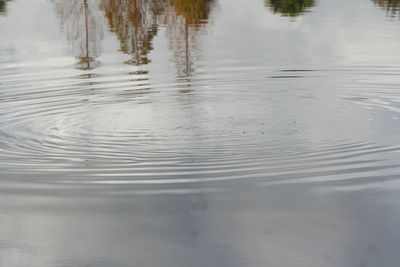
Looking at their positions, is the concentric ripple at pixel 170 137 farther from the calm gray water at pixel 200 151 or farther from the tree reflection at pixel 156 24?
the tree reflection at pixel 156 24

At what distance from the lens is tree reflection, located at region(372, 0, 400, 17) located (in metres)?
28.6

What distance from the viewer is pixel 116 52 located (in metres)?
18.3

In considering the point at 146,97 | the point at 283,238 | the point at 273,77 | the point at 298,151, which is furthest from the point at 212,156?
the point at 273,77

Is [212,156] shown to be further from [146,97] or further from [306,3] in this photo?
[306,3]

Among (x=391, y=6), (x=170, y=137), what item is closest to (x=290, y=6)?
(x=391, y=6)

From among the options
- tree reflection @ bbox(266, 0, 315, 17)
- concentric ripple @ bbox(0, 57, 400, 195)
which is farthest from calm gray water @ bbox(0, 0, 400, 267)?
tree reflection @ bbox(266, 0, 315, 17)

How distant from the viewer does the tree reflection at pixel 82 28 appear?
17.9 meters

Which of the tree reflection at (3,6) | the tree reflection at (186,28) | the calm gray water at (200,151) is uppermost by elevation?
the tree reflection at (3,6)

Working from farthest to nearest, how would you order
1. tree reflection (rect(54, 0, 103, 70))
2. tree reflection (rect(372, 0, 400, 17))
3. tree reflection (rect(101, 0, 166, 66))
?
tree reflection (rect(372, 0, 400, 17)), tree reflection (rect(101, 0, 166, 66)), tree reflection (rect(54, 0, 103, 70))

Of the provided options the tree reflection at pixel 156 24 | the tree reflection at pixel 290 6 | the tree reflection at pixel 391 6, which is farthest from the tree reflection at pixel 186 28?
the tree reflection at pixel 391 6

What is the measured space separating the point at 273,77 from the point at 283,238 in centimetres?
877

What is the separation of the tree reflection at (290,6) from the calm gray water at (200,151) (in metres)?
6.95

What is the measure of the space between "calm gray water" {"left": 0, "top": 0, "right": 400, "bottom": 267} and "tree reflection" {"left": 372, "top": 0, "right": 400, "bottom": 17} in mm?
7817

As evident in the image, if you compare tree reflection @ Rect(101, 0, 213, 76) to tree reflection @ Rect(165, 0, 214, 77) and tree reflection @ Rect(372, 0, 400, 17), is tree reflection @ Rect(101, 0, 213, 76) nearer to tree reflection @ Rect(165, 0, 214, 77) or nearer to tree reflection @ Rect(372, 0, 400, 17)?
tree reflection @ Rect(165, 0, 214, 77)
